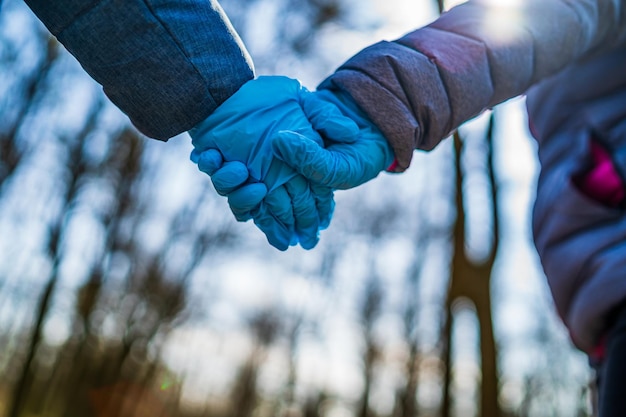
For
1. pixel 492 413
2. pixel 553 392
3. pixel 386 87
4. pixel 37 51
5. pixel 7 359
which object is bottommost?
pixel 553 392

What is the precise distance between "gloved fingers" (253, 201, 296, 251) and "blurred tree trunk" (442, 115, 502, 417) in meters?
5.29

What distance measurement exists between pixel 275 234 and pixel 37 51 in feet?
30.1

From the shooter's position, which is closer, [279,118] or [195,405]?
[279,118]

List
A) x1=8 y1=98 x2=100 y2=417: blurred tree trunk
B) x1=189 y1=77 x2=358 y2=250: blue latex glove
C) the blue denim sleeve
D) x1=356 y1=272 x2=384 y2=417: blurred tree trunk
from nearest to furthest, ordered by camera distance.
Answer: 1. the blue denim sleeve
2. x1=189 y1=77 x2=358 y2=250: blue latex glove
3. x1=8 y1=98 x2=100 y2=417: blurred tree trunk
4. x1=356 y1=272 x2=384 y2=417: blurred tree trunk

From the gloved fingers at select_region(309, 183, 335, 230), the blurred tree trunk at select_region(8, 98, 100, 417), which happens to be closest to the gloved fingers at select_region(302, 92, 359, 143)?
the gloved fingers at select_region(309, 183, 335, 230)

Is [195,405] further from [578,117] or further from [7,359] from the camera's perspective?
[578,117]

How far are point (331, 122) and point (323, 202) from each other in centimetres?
19

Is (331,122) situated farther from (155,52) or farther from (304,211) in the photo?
(155,52)

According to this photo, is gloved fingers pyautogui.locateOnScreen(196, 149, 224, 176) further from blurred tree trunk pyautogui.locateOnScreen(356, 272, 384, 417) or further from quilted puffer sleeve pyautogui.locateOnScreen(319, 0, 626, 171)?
blurred tree trunk pyautogui.locateOnScreen(356, 272, 384, 417)

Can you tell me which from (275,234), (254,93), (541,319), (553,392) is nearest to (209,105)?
(254,93)

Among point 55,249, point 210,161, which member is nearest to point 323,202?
point 210,161

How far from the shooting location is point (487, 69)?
134 centimetres

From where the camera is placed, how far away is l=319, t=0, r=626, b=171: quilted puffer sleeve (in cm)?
125

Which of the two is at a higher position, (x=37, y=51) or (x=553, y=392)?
(x=37, y=51)
